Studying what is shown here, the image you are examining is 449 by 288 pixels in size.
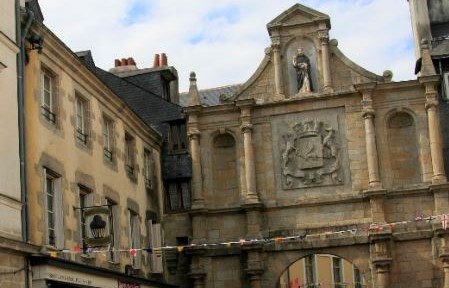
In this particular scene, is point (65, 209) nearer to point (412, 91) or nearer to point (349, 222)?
point (349, 222)

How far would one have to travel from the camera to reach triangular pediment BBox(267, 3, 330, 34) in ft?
71.6

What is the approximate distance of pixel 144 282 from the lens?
1825 centimetres

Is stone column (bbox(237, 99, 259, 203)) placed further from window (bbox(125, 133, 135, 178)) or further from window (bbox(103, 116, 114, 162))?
window (bbox(103, 116, 114, 162))

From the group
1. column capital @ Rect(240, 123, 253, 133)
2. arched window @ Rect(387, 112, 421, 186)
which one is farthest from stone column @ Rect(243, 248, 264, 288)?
arched window @ Rect(387, 112, 421, 186)

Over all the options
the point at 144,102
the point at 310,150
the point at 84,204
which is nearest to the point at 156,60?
the point at 144,102

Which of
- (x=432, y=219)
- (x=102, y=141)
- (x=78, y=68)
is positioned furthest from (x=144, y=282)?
(x=432, y=219)

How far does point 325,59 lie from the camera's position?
21578mm

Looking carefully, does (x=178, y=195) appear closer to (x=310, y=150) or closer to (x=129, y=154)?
(x=129, y=154)

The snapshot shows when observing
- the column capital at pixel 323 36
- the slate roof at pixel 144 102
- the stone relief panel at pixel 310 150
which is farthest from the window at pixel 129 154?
the column capital at pixel 323 36

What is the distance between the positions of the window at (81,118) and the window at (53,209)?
167cm

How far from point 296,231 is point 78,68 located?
727 cm

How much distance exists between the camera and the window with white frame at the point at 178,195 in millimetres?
21953

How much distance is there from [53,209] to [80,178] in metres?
1.32

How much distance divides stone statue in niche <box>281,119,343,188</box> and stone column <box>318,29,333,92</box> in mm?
933
